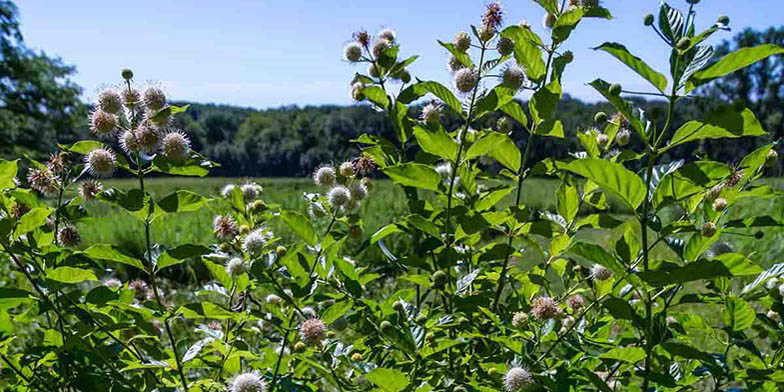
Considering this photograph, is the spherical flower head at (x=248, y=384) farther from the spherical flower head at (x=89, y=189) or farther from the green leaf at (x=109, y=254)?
the spherical flower head at (x=89, y=189)

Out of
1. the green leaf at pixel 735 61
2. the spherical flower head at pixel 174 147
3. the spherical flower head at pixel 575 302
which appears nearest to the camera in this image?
the green leaf at pixel 735 61

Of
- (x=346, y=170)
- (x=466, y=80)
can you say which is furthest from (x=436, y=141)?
(x=346, y=170)

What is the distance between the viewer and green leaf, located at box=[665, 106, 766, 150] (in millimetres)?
858

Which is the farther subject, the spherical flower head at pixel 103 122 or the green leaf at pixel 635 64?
the spherical flower head at pixel 103 122

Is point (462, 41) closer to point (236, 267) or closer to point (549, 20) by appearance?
point (549, 20)

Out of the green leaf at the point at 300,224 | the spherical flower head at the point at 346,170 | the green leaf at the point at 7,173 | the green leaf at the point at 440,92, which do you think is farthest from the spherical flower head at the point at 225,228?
the green leaf at the point at 440,92

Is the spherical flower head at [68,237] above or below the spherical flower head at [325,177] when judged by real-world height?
below

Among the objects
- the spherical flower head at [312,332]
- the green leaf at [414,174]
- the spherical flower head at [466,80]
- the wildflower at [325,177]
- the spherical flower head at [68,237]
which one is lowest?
the spherical flower head at [312,332]

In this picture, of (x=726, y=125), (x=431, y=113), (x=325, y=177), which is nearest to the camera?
(x=726, y=125)

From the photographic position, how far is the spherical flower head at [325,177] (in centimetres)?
145

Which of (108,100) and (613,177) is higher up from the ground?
(108,100)

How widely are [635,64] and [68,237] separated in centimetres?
114

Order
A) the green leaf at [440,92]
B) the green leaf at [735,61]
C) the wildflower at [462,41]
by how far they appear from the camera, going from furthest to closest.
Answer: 1. the wildflower at [462,41]
2. the green leaf at [440,92]
3. the green leaf at [735,61]

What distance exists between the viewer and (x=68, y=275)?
1.05 metres
